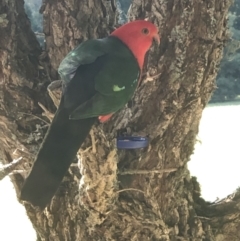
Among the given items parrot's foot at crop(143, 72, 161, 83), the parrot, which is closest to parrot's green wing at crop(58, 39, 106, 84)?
the parrot

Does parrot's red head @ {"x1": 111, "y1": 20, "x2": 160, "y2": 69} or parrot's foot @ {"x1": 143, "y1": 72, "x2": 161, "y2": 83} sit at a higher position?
parrot's foot @ {"x1": 143, "y1": 72, "x2": 161, "y2": 83}

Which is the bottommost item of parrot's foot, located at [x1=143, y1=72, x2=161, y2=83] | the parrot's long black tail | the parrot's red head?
the parrot's long black tail

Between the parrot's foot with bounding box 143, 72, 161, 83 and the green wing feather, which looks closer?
the green wing feather

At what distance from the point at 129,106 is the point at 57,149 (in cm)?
34

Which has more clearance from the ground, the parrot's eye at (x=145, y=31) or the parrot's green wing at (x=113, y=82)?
the parrot's eye at (x=145, y=31)

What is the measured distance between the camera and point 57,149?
2.12ft

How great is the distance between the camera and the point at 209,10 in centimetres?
87

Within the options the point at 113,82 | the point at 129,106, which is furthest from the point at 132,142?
the point at 113,82

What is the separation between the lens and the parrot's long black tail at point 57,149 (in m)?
0.64

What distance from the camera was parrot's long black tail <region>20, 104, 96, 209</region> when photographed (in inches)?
25.3

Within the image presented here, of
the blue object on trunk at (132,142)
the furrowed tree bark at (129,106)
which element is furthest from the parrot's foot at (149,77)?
the blue object on trunk at (132,142)

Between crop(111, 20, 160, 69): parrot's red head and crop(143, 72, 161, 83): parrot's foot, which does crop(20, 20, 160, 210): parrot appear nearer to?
crop(111, 20, 160, 69): parrot's red head

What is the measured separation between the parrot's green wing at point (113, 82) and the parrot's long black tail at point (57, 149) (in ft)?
0.09

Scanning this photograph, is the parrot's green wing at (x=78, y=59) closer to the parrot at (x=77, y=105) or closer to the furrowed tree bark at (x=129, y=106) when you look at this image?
the parrot at (x=77, y=105)
